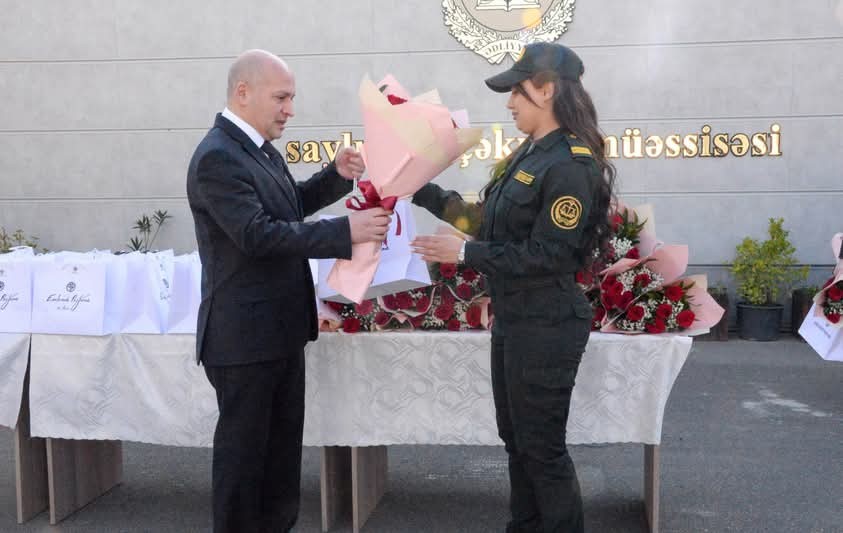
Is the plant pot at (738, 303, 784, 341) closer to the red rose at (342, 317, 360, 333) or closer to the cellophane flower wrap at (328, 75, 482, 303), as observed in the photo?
the red rose at (342, 317, 360, 333)

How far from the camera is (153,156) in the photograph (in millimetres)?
7980

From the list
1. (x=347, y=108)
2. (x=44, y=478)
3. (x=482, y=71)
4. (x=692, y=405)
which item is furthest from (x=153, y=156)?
(x=692, y=405)

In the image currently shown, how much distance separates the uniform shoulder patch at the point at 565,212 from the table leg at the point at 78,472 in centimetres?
233

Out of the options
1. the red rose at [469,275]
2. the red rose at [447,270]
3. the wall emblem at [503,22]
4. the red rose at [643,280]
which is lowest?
the red rose at [643,280]

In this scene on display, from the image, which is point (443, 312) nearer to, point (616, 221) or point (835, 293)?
point (616, 221)

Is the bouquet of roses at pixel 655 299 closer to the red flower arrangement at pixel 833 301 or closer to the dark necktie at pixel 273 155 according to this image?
the dark necktie at pixel 273 155

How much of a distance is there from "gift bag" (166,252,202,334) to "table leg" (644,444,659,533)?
6.09 feet

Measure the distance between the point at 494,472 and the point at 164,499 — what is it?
1525mm

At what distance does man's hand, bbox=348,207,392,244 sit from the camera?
2500 mm

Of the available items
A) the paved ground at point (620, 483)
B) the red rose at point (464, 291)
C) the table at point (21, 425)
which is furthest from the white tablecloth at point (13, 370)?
the red rose at point (464, 291)

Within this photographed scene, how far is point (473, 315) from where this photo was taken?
3.25m

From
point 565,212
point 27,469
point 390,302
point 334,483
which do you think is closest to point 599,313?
point 390,302

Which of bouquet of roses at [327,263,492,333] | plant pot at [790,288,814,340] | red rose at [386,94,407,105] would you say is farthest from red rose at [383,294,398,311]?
plant pot at [790,288,814,340]

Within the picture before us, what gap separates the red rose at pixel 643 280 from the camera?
310 centimetres
